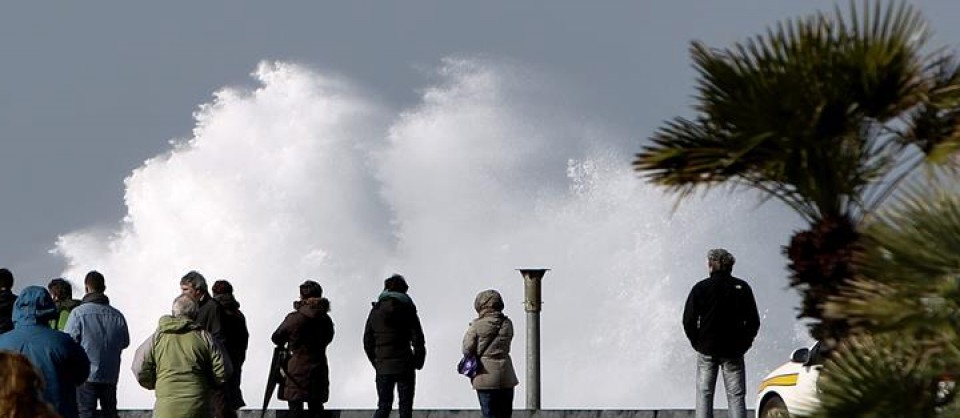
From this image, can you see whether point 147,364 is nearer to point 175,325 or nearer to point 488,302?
point 175,325

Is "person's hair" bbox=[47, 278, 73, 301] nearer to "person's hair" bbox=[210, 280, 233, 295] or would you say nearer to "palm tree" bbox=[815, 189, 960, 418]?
"person's hair" bbox=[210, 280, 233, 295]

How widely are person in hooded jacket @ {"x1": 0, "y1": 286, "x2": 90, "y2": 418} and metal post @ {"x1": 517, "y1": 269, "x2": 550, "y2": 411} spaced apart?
399 inches

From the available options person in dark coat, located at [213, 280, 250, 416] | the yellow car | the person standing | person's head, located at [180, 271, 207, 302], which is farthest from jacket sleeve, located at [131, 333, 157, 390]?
the yellow car

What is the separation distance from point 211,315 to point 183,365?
4820 millimetres

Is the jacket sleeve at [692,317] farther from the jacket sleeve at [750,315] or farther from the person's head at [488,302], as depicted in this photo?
the person's head at [488,302]

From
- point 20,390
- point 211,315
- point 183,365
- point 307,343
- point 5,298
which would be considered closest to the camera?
point 20,390

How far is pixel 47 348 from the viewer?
12.8 metres

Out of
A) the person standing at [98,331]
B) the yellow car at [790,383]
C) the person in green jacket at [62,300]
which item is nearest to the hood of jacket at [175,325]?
the person standing at [98,331]

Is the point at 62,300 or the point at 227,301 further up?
the point at 227,301

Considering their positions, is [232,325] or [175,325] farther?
[232,325]

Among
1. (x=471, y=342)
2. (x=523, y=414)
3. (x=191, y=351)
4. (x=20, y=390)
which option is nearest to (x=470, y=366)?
(x=471, y=342)

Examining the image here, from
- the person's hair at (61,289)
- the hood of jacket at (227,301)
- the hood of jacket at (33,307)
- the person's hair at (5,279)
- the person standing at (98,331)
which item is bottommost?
the hood of jacket at (33,307)

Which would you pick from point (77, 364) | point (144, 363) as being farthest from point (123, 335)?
point (77, 364)

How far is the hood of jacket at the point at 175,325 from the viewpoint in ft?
45.7
